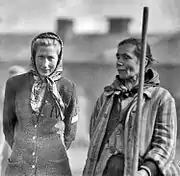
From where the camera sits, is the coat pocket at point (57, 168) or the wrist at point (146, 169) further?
the coat pocket at point (57, 168)

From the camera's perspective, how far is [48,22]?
145 feet

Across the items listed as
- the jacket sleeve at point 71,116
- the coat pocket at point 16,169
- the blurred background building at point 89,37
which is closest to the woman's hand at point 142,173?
the jacket sleeve at point 71,116

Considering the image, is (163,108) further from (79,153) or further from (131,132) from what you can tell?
(79,153)

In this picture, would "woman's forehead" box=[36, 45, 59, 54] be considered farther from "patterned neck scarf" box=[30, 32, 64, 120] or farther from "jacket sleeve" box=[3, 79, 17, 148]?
"jacket sleeve" box=[3, 79, 17, 148]

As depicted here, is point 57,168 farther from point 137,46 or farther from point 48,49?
point 137,46

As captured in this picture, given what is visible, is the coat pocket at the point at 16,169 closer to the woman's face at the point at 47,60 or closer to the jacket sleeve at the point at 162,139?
the woman's face at the point at 47,60

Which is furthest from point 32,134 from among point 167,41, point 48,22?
point 48,22

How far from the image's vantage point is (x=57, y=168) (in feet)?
31.5

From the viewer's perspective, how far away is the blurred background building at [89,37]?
118ft

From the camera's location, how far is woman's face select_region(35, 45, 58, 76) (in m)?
9.51

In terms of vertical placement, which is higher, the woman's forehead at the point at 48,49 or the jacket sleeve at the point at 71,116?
the woman's forehead at the point at 48,49

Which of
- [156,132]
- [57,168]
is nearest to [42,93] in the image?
[57,168]

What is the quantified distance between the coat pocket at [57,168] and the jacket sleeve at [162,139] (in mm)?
914

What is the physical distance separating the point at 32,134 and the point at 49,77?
1.67ft
